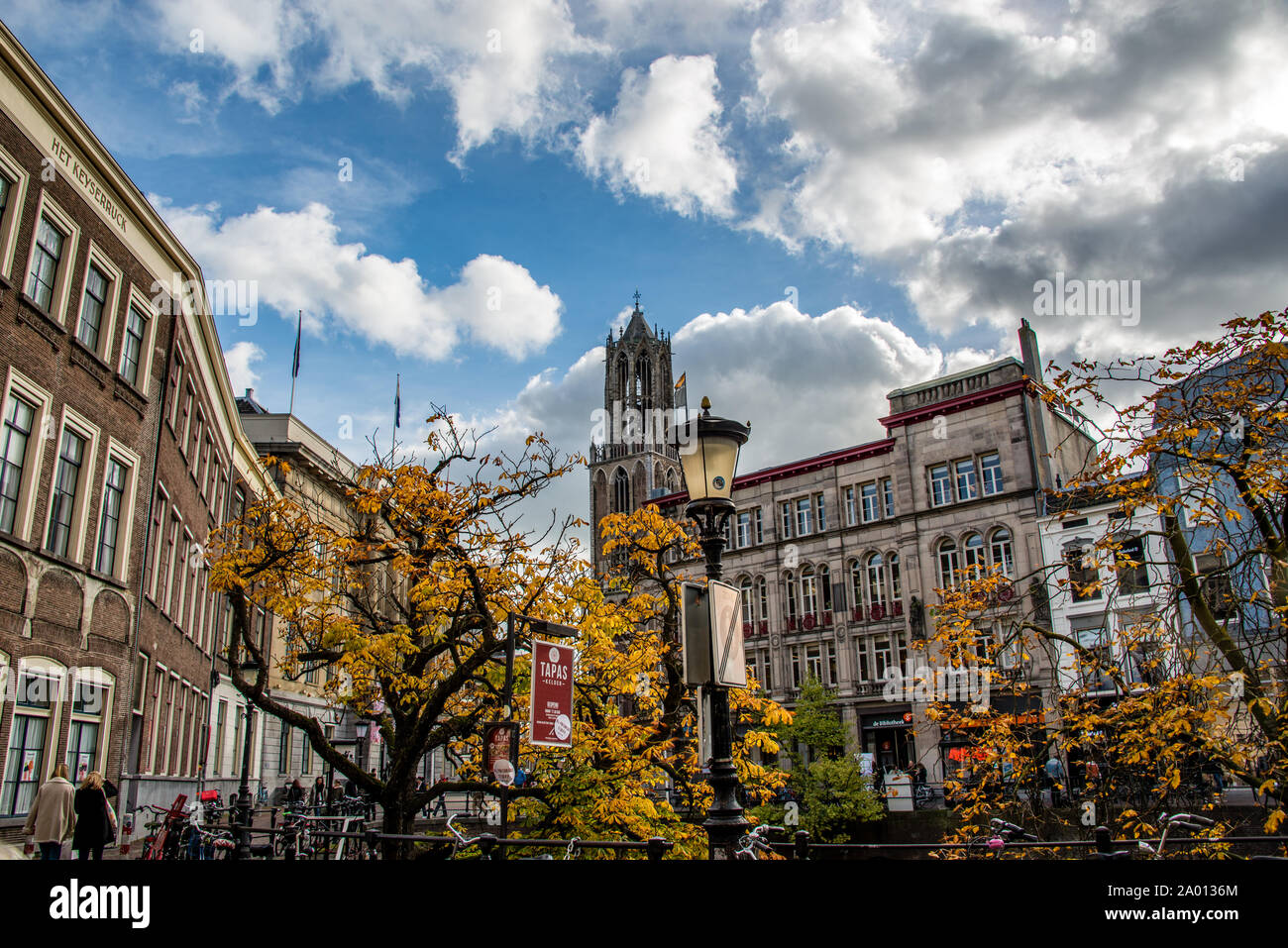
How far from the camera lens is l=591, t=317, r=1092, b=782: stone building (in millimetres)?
43000

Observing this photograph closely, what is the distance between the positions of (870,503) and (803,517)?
4306 millimetres

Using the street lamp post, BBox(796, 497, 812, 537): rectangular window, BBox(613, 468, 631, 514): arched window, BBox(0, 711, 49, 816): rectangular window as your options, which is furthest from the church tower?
the street lamp post

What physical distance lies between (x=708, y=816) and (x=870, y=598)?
4196 centimetres

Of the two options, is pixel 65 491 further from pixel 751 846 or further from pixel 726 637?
pixel 726 637

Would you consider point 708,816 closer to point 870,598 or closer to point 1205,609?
point 1205,609

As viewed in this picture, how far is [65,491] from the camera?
18.8 meters

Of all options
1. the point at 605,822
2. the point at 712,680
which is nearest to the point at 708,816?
the point at 712,680

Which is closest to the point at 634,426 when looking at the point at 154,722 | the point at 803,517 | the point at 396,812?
the point at 803,517

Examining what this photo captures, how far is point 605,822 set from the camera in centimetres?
1416

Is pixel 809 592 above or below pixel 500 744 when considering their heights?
above

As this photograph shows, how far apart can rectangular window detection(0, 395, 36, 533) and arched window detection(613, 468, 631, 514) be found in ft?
293

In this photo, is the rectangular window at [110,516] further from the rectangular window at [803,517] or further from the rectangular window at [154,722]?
the rectangular window at [803,517]

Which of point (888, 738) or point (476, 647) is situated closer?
point (476, 647)
